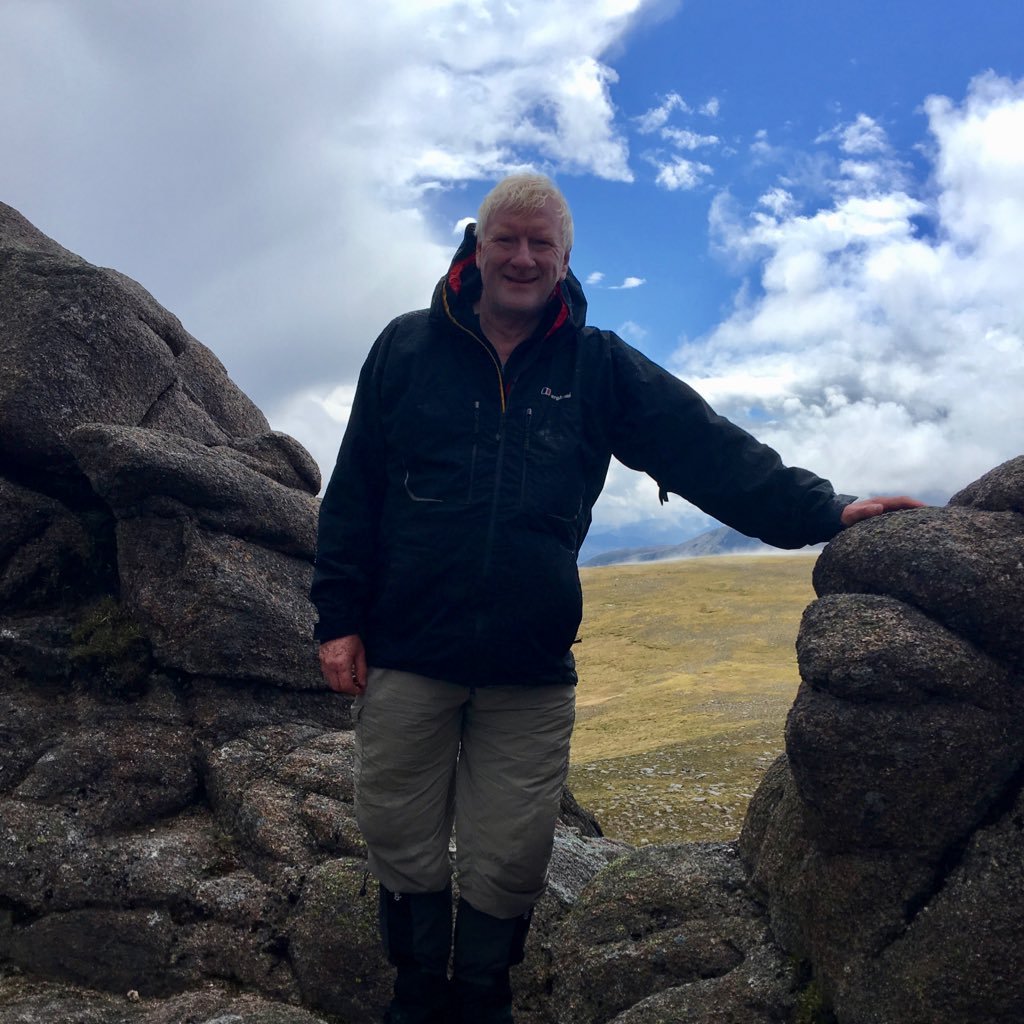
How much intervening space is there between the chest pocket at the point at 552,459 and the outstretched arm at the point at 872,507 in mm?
2361

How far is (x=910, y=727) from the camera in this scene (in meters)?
7.34

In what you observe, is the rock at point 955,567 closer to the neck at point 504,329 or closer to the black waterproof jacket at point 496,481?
the black waterproof jacket at point 496,481

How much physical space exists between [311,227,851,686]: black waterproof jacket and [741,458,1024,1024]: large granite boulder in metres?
1.08

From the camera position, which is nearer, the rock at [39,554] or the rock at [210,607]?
the rock at [210,607]

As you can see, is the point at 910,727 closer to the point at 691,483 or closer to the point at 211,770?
the point at 691,483

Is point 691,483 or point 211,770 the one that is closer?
point 691,483

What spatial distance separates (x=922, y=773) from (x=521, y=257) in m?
4.98

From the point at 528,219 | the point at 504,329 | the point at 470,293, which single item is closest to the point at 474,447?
the point at 504,329

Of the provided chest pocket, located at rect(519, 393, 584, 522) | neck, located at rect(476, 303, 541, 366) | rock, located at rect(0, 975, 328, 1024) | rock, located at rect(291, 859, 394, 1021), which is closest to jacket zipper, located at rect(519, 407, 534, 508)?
chest pocket, located at rect(519, 393, 584, 522)

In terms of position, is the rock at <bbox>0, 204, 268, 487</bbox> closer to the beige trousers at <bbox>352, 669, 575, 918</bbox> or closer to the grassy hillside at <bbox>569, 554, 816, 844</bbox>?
the beige trousers at <bbox>352, 669, 575, 918</bbox>

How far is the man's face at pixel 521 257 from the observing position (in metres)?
7.59

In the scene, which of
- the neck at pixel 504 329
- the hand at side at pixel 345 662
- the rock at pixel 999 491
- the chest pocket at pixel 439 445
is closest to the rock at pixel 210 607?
the hand at side at pixel 345 662

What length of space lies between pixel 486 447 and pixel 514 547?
82 centimetres

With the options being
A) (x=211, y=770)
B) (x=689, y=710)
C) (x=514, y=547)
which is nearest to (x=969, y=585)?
(x=514, y=547)
